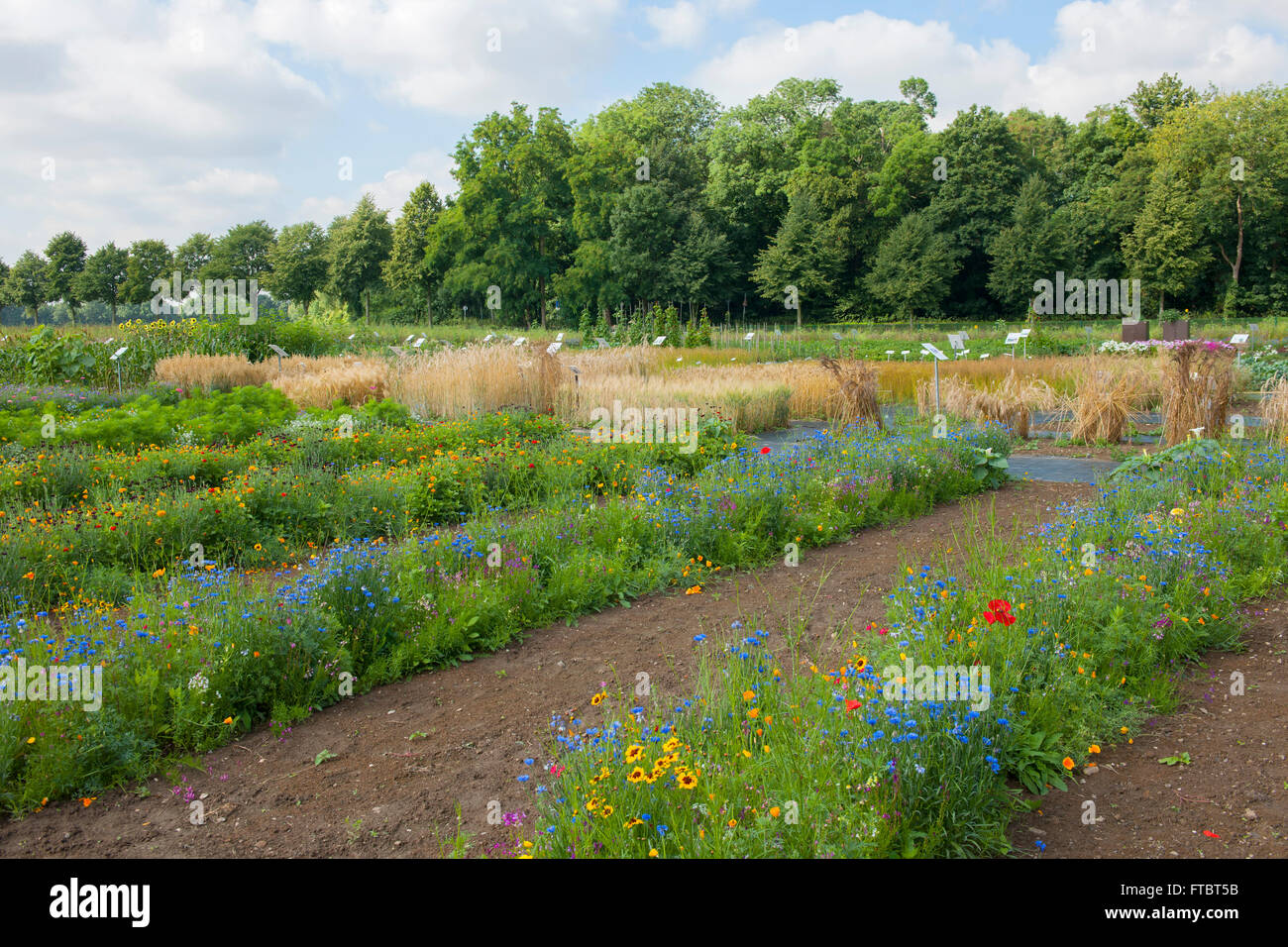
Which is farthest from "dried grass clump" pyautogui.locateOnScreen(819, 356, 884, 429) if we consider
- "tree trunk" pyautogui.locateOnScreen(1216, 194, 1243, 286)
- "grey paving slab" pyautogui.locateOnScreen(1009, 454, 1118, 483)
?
"tree trunk" pyautogui.locateOnScreen(1216, 194, 1243, 286)

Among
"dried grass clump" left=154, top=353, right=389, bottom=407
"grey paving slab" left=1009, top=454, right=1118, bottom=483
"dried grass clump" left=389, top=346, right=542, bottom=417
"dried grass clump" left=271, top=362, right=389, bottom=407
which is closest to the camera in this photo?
"grey paving slab" left=1009, top=454, right=1118, bottom=483

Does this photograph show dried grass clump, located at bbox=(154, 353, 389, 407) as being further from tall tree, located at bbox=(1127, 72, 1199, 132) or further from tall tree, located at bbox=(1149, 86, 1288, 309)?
tall tree, located at bbox=(1127, 72, 1199, 132)

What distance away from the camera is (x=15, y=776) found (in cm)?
281

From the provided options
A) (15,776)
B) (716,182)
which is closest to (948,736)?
(15,776)

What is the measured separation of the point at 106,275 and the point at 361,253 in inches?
542

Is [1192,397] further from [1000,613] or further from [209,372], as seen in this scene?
[209,372]

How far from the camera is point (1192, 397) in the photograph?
8.08 m

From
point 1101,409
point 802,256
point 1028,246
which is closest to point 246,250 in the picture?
point 802,256

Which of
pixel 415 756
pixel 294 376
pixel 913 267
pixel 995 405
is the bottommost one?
pixel 415 756

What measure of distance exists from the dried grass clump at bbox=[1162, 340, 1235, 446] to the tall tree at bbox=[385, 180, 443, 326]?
112 feet

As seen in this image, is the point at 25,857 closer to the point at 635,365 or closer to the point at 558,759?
the point at 558,759

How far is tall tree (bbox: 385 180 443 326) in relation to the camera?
39219mm

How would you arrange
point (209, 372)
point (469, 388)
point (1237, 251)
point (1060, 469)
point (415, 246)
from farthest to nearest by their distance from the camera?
point (415, 246) → point (1237, 251) → point (209, 372) → point (469, 388) → point (1060, 469)

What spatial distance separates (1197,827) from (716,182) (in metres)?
40.8
